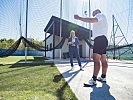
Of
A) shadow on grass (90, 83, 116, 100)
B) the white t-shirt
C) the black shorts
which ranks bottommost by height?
shadow on grass (90, 83, 116, 100)

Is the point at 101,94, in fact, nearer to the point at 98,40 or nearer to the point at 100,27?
the point at 98,40

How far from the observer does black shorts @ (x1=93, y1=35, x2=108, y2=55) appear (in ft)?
13.6

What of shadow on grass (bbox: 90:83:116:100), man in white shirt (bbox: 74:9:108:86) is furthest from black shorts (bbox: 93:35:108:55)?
shadow on grass (bbox: 90:83:116:100)

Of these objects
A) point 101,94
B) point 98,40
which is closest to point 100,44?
point 98,40

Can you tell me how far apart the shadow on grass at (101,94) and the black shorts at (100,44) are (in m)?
0.71

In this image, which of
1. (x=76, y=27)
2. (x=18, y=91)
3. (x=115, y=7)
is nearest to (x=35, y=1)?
(x=76, y=27)

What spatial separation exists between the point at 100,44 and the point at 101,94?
3.75 feet

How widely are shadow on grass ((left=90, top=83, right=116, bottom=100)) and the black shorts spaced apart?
71 cm

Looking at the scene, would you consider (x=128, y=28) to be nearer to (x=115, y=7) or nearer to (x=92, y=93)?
(x=115, y=7)

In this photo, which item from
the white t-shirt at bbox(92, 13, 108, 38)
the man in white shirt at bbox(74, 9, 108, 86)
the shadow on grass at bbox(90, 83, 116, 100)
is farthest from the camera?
the white t-shirt at bbox(92, 13, 108, 38)

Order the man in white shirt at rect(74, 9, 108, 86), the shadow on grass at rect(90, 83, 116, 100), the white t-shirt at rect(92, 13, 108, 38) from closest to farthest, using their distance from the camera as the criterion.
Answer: the shadow on grass at rect(90, 83, 116, 100), the man in white shirt at rect(74, 9, 108, 86), the white t-shirt at rect(92, 13, 108, 38)

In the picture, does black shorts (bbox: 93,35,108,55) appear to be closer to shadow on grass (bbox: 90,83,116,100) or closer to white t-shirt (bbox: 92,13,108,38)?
white t-shirt (bbox: 92,13,108,38)

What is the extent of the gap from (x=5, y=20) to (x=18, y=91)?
37.8ft

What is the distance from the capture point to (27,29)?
12.3 m
